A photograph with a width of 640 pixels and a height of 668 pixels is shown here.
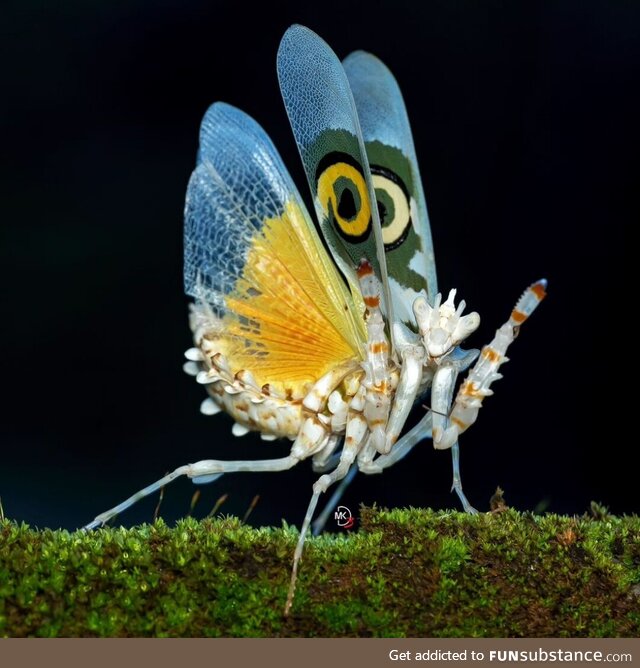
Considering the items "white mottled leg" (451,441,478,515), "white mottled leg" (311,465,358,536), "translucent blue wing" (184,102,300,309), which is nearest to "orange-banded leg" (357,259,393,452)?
"white mottled leg" (451,441,478,515)

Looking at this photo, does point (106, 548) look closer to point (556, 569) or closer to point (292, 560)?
point (292, 560)

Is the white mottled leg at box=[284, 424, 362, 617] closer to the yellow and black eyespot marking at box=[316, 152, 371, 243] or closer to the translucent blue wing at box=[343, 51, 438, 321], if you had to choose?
the translucent blue wing at box=[343, 51, 438, 321]

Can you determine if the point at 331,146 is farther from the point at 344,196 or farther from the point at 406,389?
the point at 406,389

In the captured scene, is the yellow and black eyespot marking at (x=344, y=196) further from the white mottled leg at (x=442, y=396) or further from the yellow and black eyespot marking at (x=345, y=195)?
the white mottled leg at (x=442, y=396)

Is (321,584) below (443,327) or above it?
below

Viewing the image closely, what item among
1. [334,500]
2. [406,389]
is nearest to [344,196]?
[406,389]

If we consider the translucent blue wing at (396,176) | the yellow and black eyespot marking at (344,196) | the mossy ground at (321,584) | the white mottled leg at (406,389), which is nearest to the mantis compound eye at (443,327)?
the white mottled leg at (406,389)
